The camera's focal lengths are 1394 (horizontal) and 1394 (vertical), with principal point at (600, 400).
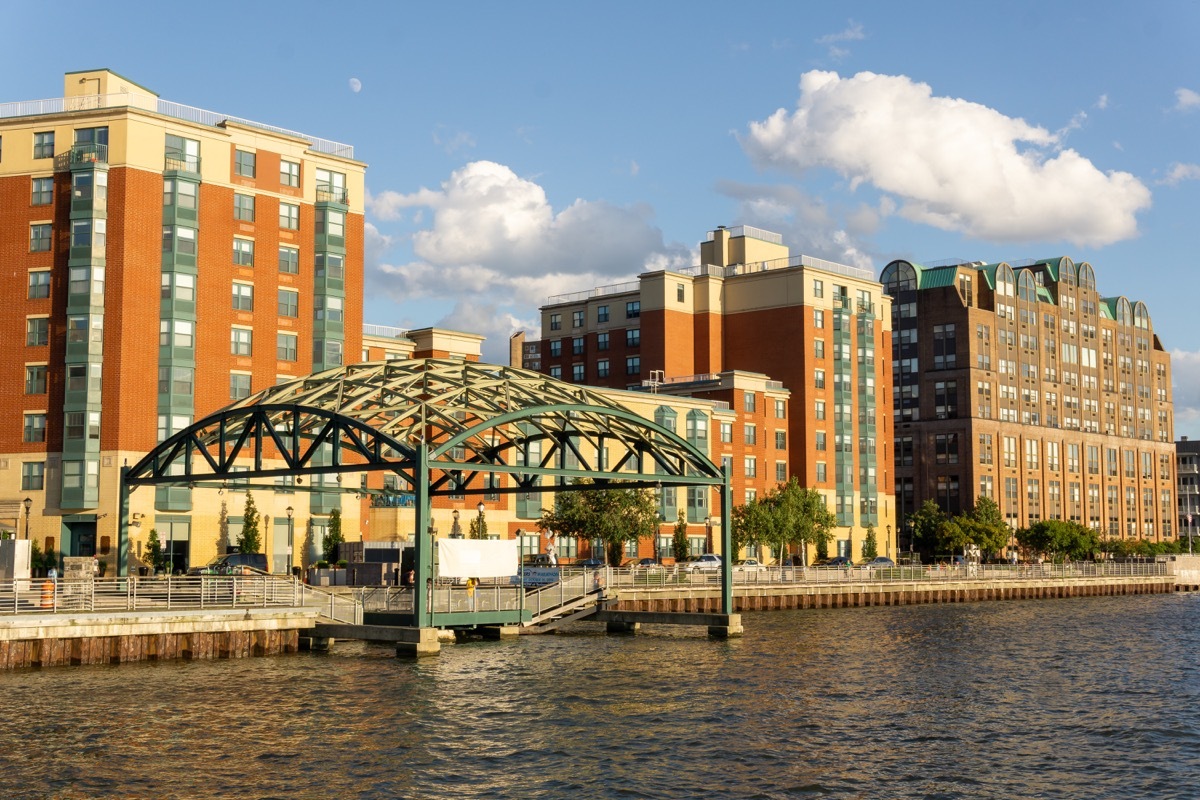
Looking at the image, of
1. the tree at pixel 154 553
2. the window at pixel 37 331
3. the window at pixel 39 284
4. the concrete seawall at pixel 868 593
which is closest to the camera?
the concrete seawall at pixel 868 593

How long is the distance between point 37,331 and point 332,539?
70.8 feet

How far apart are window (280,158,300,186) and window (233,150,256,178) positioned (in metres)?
2.23

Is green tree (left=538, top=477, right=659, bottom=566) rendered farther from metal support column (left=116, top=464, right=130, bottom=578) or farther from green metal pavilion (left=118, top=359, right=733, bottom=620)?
metal support column (left=116, top=464, right=130, bottom=578)

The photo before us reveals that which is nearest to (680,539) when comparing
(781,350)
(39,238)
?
(781,350)

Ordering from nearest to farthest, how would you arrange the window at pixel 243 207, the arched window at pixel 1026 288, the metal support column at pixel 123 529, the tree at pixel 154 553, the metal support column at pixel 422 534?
the metal support column at pixel 422 534
the metal support column at pixel 123 529
the tree at pixel 154 553
the window at pixel 243 207
the arched window at pixel 1026 288

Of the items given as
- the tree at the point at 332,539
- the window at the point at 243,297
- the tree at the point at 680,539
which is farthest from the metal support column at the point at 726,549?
the tree at the point at 680,539

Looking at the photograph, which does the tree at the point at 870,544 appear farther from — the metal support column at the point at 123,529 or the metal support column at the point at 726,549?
the metal support column at the point at 123,529

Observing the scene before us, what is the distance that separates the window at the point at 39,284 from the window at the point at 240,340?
11.0 meters

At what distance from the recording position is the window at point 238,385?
86.3 meters

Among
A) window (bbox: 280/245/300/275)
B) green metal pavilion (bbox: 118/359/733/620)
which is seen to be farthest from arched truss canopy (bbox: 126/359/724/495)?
window (bbox: 280/245/300/275)

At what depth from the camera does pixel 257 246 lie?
88.0 m

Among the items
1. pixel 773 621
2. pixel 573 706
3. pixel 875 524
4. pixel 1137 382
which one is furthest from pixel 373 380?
pixel 1137 382

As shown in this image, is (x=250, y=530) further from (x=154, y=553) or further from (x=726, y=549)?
A: (x=726, y=549)

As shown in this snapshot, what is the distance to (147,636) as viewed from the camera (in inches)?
1897
